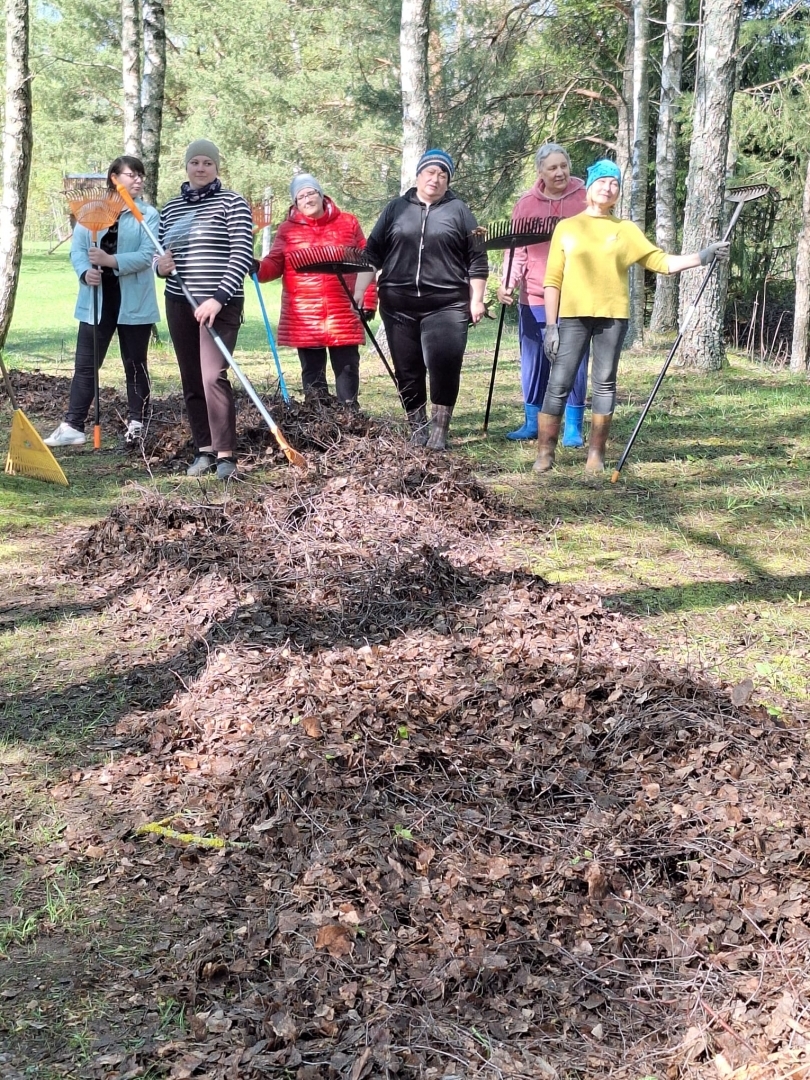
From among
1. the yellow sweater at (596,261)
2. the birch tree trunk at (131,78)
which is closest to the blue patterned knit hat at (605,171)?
the yellow sweater at (596,261)

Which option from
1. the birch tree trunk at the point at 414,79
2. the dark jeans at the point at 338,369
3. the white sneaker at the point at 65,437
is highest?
the birch tree trunk at the point at 414,79

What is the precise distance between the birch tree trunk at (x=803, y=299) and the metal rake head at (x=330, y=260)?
10614 millimetres

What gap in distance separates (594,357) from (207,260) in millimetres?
2487

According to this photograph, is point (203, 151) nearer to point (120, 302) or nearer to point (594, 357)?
point (120, 302)

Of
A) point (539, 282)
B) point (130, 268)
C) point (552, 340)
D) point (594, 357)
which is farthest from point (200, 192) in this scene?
point (594, 357)

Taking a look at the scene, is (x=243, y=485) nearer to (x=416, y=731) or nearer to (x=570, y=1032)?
(x=416, y=731)

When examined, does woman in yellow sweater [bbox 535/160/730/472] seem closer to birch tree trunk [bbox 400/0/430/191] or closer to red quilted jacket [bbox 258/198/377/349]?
red quilted jacket [bbox 258/198/377/349]

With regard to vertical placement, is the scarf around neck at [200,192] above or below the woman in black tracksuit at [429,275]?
above

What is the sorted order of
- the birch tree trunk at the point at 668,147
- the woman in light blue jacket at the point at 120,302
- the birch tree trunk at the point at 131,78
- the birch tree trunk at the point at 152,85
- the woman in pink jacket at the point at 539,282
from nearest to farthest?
the woman in pink jacket at the point at 539,282 < the woman in light blue jacket at the point at 120,302 < the birch tree trunk at the point at 152,85 < the birch tree trunk at the point at 131,78 < the birch tree trunk at the point at 668,147

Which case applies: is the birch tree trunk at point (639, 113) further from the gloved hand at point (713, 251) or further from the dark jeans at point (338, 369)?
the gloved hand at point (713, 251)

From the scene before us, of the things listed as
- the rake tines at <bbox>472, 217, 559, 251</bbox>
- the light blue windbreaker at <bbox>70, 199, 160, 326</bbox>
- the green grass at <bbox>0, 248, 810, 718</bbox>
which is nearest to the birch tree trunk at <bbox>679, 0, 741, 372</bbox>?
the green grass at <bbox>0, 248, 810, 718</bbox>

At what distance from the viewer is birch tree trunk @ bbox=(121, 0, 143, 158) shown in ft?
44.3

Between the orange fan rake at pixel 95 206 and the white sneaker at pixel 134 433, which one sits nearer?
the orange fan rake at pixel 95 206

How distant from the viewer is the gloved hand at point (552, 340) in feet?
22.5
